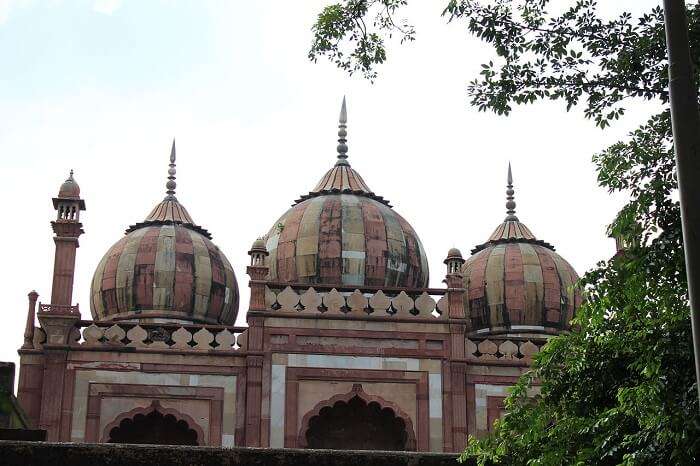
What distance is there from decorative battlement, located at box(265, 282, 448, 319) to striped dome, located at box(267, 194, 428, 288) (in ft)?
5.94

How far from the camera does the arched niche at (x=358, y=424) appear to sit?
21.4 metres

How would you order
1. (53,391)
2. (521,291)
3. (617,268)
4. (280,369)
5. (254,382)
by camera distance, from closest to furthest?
(617,268)
(53,391)
(254,382)
(280,369)
(521,291)

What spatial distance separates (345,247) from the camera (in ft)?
79.8

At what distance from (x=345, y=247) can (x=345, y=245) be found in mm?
50

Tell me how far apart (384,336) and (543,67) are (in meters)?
12.1

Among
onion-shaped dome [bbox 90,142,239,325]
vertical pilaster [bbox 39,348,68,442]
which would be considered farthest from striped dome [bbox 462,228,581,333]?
vertical pilaster [bbox 39,348,68,442]

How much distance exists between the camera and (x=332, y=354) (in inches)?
853

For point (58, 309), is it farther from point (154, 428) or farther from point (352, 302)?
point (352, 302)

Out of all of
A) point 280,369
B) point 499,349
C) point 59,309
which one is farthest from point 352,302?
point 59,309

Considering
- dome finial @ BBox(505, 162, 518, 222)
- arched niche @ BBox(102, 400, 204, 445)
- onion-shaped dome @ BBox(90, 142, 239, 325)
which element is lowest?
arched niche @ BBox(102, 400, 204, 445)

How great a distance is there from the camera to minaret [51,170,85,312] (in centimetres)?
2170

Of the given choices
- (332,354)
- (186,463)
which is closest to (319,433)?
(332,354)

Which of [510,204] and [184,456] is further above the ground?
[510,204]

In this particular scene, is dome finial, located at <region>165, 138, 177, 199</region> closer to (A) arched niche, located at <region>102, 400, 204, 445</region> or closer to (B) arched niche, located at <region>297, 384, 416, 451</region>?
(A) arched niche, located at <region>102, 400, 204, 445</region>
